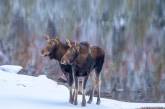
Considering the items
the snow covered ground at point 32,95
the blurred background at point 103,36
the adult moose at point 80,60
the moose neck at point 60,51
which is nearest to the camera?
the snow covered ground at point 32,95

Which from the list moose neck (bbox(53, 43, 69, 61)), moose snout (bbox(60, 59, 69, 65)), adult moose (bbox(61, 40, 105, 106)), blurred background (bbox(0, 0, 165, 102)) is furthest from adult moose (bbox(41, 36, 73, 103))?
blurred background (bbox(0, 0, 165, 102))

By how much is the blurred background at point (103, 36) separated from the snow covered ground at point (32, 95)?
3440 mm

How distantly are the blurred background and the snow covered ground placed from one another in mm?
3440

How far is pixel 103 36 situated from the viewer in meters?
15.8

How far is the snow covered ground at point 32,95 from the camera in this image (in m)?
8.42

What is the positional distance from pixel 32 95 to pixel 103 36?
6.37 m

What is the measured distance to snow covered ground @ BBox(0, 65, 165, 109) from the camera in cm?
842

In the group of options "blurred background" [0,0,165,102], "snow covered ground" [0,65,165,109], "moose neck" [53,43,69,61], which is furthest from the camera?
"blurred background" [0,0,165,102]

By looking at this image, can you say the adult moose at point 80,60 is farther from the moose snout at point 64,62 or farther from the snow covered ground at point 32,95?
the snow covered ground at point 32,95

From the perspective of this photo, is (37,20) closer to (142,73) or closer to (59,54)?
(142,73)

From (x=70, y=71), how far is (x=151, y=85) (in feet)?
23.2

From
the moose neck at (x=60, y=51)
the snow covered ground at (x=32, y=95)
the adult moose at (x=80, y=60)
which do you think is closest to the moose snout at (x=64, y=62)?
the adult moose at (x=80, y=60)

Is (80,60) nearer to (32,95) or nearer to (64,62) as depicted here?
(64,62)

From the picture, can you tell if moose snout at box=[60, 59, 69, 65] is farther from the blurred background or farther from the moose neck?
the blurred background
